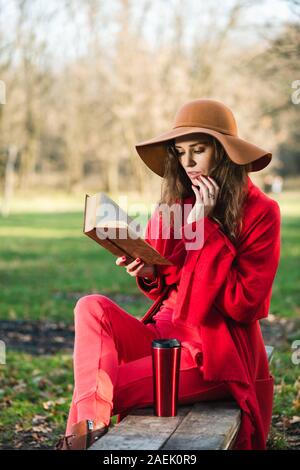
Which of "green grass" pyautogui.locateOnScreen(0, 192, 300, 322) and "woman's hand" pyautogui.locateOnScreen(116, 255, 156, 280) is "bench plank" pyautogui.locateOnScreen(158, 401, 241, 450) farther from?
"green grass" pyautogui.locateOnScreen(0, 192, 300, 322)

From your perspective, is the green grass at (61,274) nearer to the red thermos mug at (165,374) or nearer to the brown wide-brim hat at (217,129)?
the brown wide-brim hat at (217,129)

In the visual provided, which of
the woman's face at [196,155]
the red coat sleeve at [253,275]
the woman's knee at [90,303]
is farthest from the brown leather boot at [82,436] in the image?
the woman's face at [196,155]

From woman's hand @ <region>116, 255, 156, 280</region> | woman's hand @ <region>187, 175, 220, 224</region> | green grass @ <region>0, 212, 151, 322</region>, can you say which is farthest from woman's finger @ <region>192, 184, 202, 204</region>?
green grass @ <region>0, 212, 151, 322</region>

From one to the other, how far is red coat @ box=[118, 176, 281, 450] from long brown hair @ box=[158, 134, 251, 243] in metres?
0.06

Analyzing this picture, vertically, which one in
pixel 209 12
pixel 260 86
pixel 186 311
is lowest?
pixel 186 311

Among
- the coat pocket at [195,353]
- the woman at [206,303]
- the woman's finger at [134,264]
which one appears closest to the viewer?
the woman at [206,303]

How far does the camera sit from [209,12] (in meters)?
26.9

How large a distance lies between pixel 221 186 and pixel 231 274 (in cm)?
44

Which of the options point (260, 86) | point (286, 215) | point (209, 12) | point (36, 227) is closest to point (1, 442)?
point (36, 227)

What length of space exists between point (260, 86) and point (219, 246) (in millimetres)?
28914

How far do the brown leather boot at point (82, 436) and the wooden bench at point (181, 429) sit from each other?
0.21 ft

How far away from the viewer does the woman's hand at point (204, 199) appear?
3371 mm

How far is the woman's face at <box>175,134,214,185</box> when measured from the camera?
3547 millimetres

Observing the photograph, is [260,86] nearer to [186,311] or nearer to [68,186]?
[68,186]
